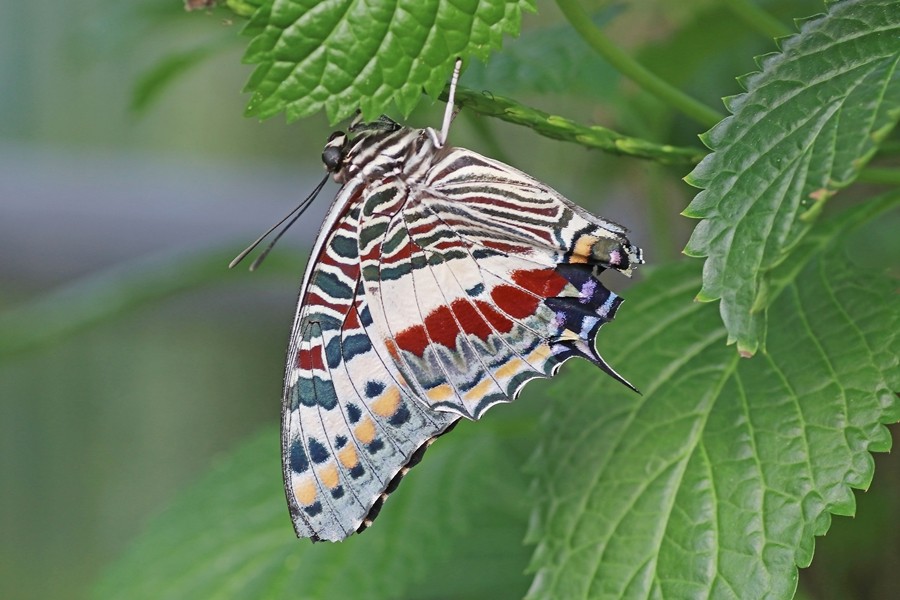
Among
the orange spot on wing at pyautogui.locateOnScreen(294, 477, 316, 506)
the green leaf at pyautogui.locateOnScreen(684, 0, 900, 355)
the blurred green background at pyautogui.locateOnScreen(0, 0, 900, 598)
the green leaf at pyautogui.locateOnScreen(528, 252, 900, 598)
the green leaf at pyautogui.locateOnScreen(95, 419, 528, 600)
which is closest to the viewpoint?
the green leaf at pyautogui.locateOnScreen(684, 0, 900, 355)

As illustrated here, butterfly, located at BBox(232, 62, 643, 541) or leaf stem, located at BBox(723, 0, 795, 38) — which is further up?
leaf stem, located at BBox(723, 0, 795, 38)

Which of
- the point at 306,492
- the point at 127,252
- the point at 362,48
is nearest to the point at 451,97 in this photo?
the point at 362,48

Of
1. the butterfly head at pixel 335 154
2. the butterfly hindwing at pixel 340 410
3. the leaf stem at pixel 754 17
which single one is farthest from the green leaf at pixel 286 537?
the leaf stem at pixel 754 17

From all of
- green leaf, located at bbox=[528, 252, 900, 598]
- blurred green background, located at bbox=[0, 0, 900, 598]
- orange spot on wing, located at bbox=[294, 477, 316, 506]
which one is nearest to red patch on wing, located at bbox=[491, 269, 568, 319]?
green leaf, located at bbox=[528, 252, 900, 598]

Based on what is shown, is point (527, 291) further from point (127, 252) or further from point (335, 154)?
point (127, 252)

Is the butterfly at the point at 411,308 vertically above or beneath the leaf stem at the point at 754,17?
beneath

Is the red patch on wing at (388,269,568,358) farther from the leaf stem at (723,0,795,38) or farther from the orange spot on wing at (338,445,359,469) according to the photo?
the leaf stem at (723,0,795,38)

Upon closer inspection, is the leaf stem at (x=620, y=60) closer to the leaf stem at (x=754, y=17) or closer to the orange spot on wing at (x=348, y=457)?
the leaf stem at (x=754, y=17)

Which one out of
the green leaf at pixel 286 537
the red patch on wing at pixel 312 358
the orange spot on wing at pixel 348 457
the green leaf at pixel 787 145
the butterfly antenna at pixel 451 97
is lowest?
the green leaf at pixel 286 537
